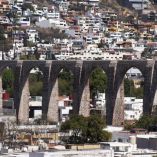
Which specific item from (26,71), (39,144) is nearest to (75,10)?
(26,71)

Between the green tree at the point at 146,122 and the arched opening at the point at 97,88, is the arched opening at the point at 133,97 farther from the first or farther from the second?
the green tree at the point at 146,122

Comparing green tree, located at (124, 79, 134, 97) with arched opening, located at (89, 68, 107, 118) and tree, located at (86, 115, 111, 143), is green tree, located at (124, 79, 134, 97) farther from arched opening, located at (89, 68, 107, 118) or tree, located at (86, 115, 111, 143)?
tree, located at (86, 115, 111, 143)

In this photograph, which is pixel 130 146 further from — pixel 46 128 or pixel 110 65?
pixel 110 65

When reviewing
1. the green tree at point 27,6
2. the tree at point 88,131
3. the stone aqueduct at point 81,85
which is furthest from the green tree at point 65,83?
the green tree at point 27,6

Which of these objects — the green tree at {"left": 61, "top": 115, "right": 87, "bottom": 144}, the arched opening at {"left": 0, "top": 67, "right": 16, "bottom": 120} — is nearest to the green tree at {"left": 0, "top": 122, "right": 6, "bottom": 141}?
the green tree at {"left": 61, "top": 115, "right": 87, "bottom": 144}

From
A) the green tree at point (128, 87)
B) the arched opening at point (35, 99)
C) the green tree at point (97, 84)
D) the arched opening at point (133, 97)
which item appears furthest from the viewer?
the green tree at point (128, 87)
